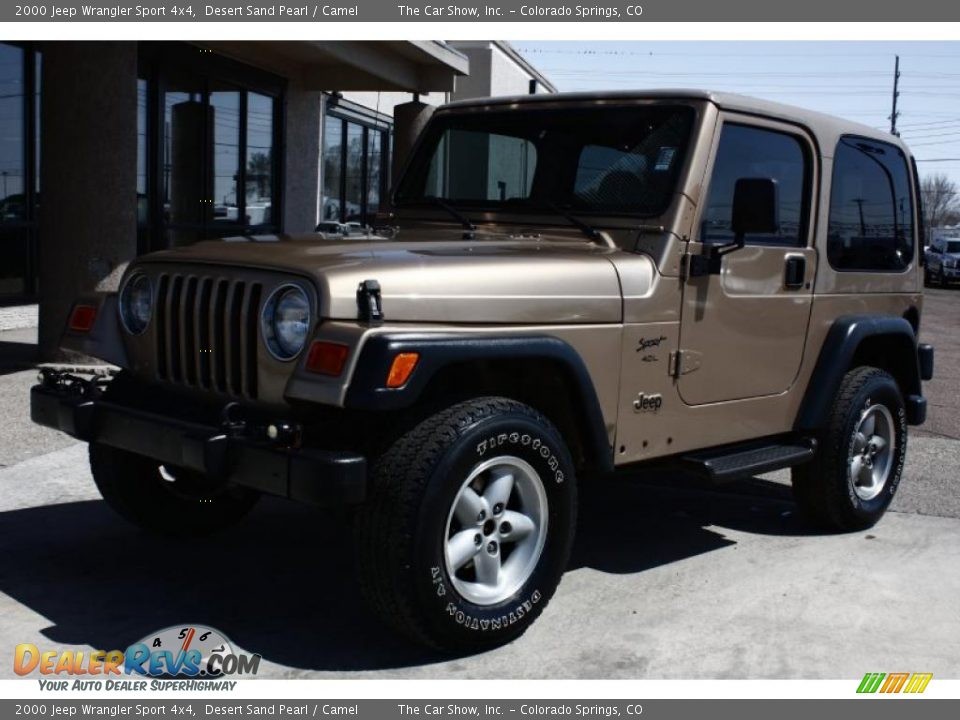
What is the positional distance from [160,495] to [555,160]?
2.31 m

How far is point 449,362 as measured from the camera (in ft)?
12.7

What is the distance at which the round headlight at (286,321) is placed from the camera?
387 centimetres

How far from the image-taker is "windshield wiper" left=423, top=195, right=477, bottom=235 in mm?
5262

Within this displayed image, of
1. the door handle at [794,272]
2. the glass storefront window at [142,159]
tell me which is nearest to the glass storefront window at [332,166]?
the glass storefront window at [142,159]

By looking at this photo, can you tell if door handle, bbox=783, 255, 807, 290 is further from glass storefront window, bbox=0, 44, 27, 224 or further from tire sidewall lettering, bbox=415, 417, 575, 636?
glass storefront window, bbox=0, 44, 27, 224

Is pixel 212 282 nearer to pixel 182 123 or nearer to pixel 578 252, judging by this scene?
pixel 578 252

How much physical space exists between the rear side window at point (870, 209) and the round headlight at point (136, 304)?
3251 mm

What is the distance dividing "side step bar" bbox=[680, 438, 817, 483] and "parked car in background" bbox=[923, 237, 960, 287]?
3391 cm

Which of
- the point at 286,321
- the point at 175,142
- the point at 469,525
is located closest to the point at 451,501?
the point at 469,525

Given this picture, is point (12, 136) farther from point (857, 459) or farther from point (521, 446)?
point (521, 446)

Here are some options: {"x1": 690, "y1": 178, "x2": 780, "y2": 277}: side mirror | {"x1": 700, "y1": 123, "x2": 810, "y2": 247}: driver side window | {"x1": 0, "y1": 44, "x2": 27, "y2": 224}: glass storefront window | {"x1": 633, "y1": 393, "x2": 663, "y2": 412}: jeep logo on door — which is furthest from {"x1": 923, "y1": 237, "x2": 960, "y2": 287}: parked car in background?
{"x1": 633, "y1": 393, "x2": 663, "y2": 412}: jeep logo on door

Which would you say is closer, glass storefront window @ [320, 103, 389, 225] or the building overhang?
the building overhang

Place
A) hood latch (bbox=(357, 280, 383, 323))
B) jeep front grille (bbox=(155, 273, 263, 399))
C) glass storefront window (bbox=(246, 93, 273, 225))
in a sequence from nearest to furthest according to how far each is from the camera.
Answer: hood latch (bbox=(357, 280, 383, 323))
jeep front grille (bbox=(155, 273, 263, 399))
glass storefront window (bbox=(246, 93, 273, 225))

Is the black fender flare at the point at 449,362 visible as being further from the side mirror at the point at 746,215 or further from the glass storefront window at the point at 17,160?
the glass storefront window at the point at 17,160
